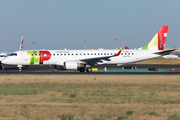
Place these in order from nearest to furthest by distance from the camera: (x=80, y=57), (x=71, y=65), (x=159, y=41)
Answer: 1. (x=71, y=65)
2. (x=80, y=57)
3. (x=159, y=41)

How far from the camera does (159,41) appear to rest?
46656 millimetres

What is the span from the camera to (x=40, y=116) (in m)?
11.5

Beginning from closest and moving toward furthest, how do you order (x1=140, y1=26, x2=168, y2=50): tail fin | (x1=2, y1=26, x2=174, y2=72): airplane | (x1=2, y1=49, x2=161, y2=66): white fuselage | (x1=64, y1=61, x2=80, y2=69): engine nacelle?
(x1=64, y1=61, x2=80, y2=69): engine nacelle, (x1=2, y1=26, x2=174, y2=72): airplane, (x1=2, y1=49, x2=161, y2=66): white fuselage, (x1=140, y1=26, x2=168, y2=50): tail fin

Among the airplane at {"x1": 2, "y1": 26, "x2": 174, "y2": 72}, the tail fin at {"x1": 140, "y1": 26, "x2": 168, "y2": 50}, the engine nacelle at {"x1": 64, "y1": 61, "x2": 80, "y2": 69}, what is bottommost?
the engine nacelle at {"x1": 64, "y1": 61, "x2": 80, "y2": 69}

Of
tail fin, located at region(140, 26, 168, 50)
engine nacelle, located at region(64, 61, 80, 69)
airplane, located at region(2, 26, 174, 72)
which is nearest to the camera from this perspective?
engine nacelle, located at region(64, 61, 80, 69)

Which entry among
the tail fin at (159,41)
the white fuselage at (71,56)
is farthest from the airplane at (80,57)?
the tail fin at (159,41)

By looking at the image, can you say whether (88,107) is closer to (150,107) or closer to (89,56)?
(150,107)

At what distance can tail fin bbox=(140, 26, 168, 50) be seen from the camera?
4656 cm

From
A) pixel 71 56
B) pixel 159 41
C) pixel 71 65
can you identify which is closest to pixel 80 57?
pixel 71 56

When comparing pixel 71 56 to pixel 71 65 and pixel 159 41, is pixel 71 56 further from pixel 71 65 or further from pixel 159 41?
pixel 159 41

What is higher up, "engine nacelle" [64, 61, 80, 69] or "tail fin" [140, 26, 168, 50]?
"tail fin" [140, 26, 168, 50]

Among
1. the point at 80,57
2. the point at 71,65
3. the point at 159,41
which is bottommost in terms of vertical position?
the point at 71,65

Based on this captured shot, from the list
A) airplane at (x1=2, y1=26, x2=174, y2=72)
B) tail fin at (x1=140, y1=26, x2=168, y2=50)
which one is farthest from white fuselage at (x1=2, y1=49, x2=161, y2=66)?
tail fin at (x1=140, y1=26, x2=168, y2=50)

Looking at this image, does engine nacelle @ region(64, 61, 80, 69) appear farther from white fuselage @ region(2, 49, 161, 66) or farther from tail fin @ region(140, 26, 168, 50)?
tail fin @ region(140, 26, 168, 50)
